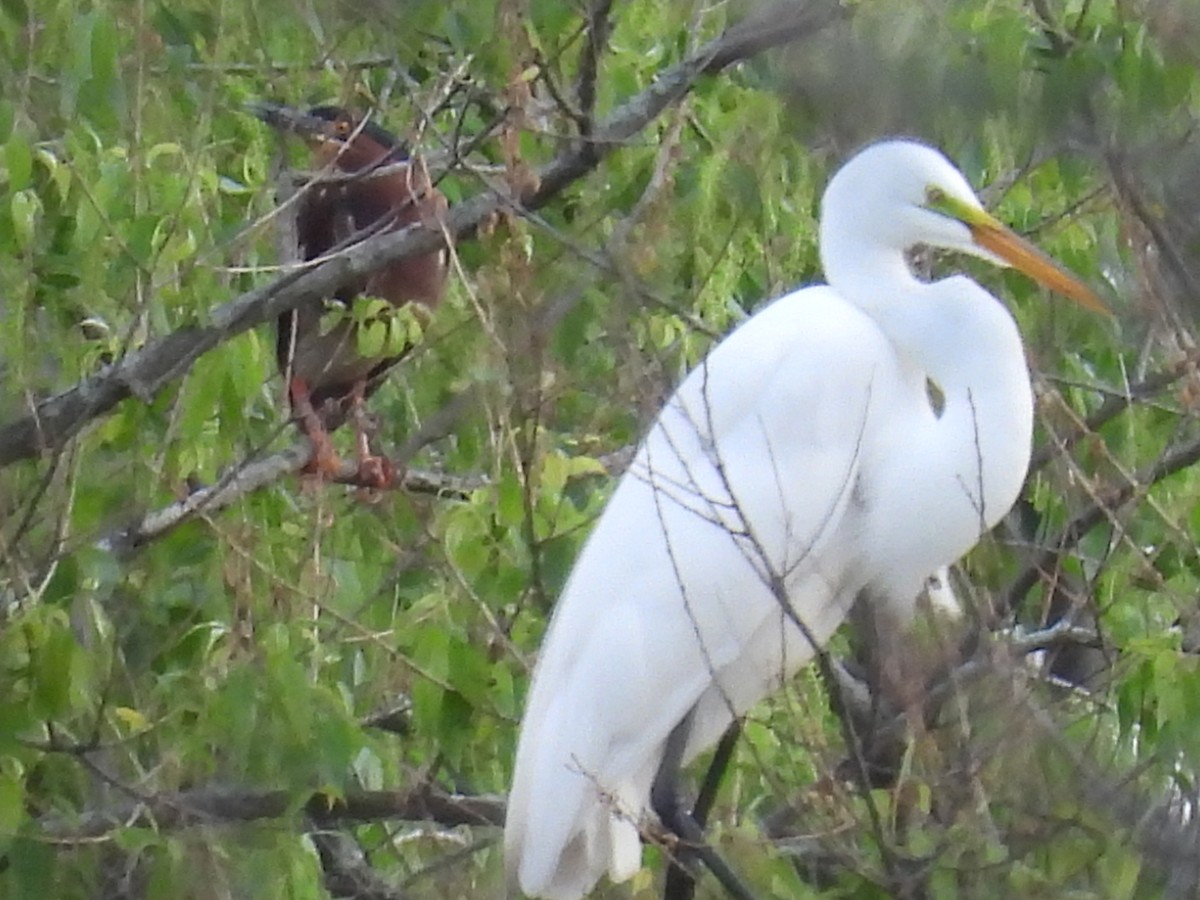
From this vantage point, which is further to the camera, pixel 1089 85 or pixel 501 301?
pixel 501 301

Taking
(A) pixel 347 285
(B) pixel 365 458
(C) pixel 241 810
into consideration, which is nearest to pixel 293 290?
(A) pixel 347 285

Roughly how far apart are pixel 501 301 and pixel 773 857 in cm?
61

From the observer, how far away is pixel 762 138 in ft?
7.94

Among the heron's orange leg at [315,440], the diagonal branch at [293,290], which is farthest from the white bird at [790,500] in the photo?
the heron's orange leg at [315,440]

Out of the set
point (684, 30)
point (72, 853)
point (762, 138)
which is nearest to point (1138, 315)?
point (762, 138)

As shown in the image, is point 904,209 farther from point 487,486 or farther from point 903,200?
point 487,486

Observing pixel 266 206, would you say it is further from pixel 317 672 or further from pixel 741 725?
pixel 741 725

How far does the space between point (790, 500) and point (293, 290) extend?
2.16 ft

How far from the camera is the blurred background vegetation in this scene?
176 cm

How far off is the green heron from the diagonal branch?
0.24 feet

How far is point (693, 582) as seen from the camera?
2490 mm

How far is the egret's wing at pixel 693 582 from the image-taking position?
A: 2.32 metres

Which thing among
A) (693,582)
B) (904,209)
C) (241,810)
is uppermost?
(904,209)

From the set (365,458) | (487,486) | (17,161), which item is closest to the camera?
(17,161)
